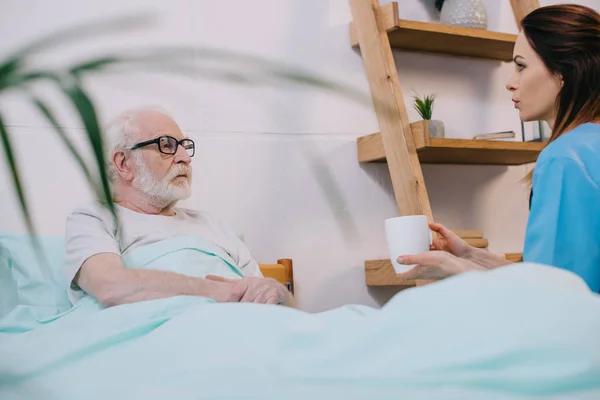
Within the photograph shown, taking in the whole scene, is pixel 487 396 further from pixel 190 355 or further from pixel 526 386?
pixel 190 355

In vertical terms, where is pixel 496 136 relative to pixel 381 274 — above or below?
above

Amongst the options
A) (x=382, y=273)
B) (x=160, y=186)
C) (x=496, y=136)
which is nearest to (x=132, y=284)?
(x=160, y=186)

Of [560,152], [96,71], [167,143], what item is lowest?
[560,152]

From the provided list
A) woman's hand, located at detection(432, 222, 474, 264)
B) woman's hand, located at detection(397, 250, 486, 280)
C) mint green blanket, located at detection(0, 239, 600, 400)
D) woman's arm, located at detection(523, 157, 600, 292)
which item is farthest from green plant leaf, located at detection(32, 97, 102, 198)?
woman's hand, located at detection(432, 222, 474, 264)

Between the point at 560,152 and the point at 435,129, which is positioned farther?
the point at 435,129

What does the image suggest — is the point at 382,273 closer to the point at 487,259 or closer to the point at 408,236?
the point at 487,259

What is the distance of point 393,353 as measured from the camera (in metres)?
0.70

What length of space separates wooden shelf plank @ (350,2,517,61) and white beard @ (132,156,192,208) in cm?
92

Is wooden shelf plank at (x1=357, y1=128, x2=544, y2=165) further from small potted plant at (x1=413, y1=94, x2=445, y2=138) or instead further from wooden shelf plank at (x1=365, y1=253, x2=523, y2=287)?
wooden shelf plank at (x1=365, y1=253, x2=523, y2=287)

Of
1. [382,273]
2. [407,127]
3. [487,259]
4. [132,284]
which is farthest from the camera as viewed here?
[382,273]

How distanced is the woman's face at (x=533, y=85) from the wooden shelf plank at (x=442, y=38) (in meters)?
0.63

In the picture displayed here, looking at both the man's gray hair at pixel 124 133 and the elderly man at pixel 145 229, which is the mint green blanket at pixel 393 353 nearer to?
the elderly man at pixel 145 229

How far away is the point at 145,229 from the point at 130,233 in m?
0.06

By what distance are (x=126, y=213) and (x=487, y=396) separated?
1.37m
